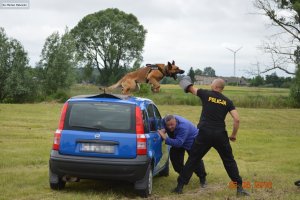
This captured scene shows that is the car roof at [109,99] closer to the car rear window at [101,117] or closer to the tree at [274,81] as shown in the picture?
the car rear window at [101,117]

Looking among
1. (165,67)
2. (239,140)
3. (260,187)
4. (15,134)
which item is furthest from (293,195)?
(15,134)

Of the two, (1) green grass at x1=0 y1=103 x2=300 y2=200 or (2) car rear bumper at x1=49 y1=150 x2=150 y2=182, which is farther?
(1) green grass at x1=0 y1=103 x2=300 y2=200

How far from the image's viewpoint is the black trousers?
306 inches

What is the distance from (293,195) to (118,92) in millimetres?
3806

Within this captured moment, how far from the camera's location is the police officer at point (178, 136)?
8406mm

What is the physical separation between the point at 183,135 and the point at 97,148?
6.00 feet

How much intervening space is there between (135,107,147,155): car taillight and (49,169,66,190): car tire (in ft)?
5.21

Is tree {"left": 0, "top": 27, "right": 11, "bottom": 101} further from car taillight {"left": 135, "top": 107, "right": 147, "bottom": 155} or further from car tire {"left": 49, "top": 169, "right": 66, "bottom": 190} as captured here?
car taillight {"left": 135, "top": 107, "right": 147, "bottom": 155}

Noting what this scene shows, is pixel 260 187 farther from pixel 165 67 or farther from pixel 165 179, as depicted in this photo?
pixel 165 67

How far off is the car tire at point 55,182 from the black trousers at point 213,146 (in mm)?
2182

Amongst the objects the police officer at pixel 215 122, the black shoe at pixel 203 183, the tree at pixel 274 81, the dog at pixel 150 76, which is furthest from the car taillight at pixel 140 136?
the tree at pixel 274 81

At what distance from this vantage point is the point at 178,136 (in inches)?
334

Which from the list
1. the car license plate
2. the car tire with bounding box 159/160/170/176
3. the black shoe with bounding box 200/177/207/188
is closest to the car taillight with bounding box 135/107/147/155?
the car license plate

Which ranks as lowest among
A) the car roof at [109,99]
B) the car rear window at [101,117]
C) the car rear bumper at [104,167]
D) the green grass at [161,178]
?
the green grass at [161,178]
